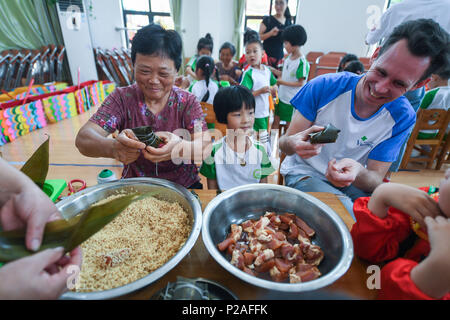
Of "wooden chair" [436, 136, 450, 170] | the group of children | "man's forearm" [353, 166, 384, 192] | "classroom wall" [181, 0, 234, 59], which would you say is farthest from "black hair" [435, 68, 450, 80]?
"classroom wall" [181, 0, 234, 59]

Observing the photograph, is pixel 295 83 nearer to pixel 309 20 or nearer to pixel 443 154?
pixel 443 154

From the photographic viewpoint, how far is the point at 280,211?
104cm

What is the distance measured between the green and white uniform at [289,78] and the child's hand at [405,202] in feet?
9.57

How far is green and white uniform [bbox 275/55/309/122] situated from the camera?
3363 millimetres

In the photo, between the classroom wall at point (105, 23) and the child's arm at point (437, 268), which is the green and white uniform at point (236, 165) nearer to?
the child's arm at point (437, 268)

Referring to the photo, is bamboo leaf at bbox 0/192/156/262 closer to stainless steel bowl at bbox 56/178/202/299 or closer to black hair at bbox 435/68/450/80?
stainless steel bowl at bbox 56/178/202/299

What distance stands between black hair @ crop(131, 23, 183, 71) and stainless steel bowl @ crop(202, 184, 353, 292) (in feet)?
2.60

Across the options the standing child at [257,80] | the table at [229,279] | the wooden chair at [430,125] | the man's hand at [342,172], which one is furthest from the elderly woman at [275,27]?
the table at [229,279]

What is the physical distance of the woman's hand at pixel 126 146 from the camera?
1016 mm

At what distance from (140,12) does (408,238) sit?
9020 millimetres

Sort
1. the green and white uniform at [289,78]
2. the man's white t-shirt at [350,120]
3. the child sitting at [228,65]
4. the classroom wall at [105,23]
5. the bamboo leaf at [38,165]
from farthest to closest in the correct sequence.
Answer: the classroom wall at [105,23], the child sitting at [228,65], the green and white uniform at [289,78], the man's white t-shirt at [350,120], the bamboo leaf at [38,165]

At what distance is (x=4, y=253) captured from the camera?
0.54 m

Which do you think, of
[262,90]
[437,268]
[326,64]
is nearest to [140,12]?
[326,64]
